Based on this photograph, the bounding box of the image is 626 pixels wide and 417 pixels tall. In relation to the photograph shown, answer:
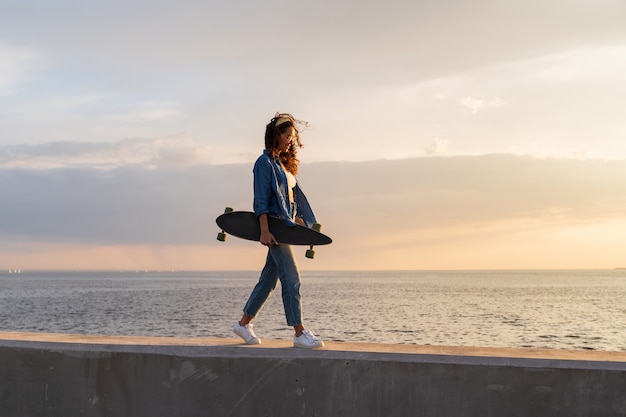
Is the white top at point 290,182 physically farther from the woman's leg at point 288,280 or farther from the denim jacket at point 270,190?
the woman's leg at point 288,280

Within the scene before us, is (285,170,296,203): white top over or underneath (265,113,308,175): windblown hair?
underneath

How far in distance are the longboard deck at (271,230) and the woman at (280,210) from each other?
0.21 feet

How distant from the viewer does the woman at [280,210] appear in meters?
5.81

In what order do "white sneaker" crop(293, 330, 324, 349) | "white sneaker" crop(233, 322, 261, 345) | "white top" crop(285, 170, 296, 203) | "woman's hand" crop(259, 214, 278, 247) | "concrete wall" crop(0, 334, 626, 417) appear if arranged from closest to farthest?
"concrete wall" crop(0, 334, 626, 417)
"white sneaker" crop(293, 330, 324, 349)
"woman's hand" crop(259, 214, 278, 247)
"white sneaker" crop(233, 322, 261, 345)
"white top" crop(285, 170, 296, 203)

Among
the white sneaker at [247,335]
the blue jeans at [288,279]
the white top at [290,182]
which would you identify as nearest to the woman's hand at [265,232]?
the blue jeans at [288,279]

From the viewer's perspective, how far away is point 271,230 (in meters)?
5.88

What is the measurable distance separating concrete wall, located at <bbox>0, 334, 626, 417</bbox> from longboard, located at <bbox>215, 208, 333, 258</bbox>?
894 millimetres

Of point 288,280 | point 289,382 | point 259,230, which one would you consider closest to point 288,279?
point 288,280

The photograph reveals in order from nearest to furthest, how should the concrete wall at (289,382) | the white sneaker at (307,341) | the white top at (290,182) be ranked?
the concrete wall at (289,382) → the white sneaker at (307,341) → the white top at (290,182)

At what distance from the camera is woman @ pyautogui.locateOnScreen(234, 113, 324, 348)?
5.81 metres

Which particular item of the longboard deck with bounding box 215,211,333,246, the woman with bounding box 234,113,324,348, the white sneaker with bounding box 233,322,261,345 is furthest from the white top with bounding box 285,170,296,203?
the white sneaker with bounding box 233,322,261,345

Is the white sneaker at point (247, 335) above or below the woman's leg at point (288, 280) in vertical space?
below

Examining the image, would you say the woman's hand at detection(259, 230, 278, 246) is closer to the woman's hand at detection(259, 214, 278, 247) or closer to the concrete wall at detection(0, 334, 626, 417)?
the woman's hand at detection(259, 214, 278, 247)

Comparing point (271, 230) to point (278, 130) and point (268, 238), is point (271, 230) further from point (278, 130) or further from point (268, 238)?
point (278, 130)
